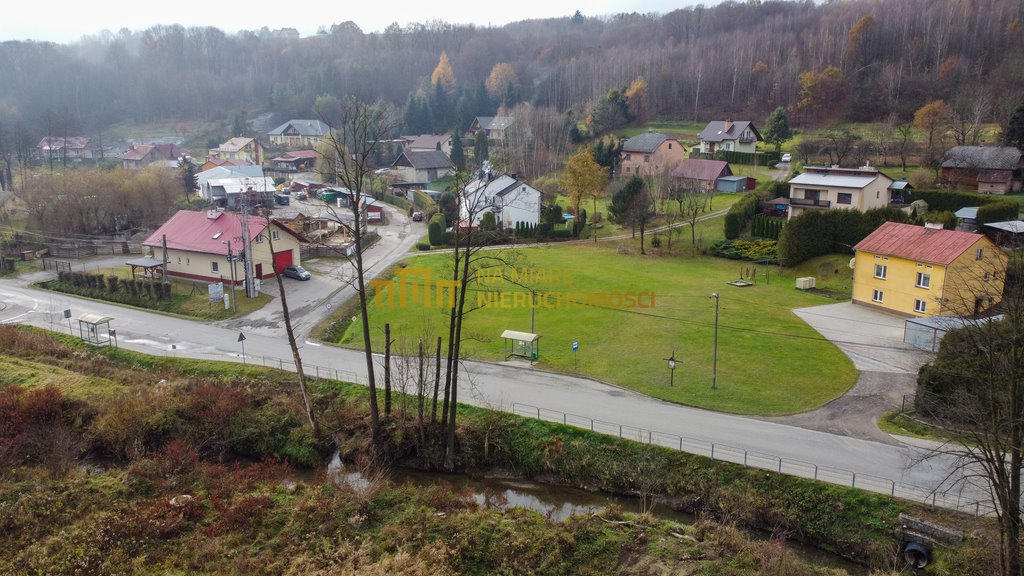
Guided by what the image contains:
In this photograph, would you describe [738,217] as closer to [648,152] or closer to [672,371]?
[648,152]

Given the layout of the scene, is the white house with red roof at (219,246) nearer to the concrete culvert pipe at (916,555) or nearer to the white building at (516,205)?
the white building at (516,205)

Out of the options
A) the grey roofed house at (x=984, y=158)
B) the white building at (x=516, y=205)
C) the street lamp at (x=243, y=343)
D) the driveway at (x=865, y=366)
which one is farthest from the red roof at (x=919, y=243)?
the street lamp at (x=243, y=343)

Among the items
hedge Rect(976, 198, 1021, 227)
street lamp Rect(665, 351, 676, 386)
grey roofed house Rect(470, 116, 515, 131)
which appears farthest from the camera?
grey roofed house Rect(470, 116, 515, 131)

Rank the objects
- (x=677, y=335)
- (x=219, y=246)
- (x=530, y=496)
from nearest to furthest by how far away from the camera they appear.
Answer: (x=530, y=496)
(x=677, y=335)
(x=219, y=246)

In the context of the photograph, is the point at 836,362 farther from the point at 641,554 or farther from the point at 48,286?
the point at 48,286

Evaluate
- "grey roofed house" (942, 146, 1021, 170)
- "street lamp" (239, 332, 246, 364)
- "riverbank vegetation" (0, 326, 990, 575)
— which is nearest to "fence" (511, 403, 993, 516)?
"riverbank vegetation" (0, 326, 990, 575)

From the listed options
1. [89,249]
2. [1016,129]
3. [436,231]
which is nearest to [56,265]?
[89,249]

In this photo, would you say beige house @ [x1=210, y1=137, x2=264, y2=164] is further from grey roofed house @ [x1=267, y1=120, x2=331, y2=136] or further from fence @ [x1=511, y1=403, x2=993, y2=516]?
fence @ [x1=511, y1=403, x2=993, y2=516]
